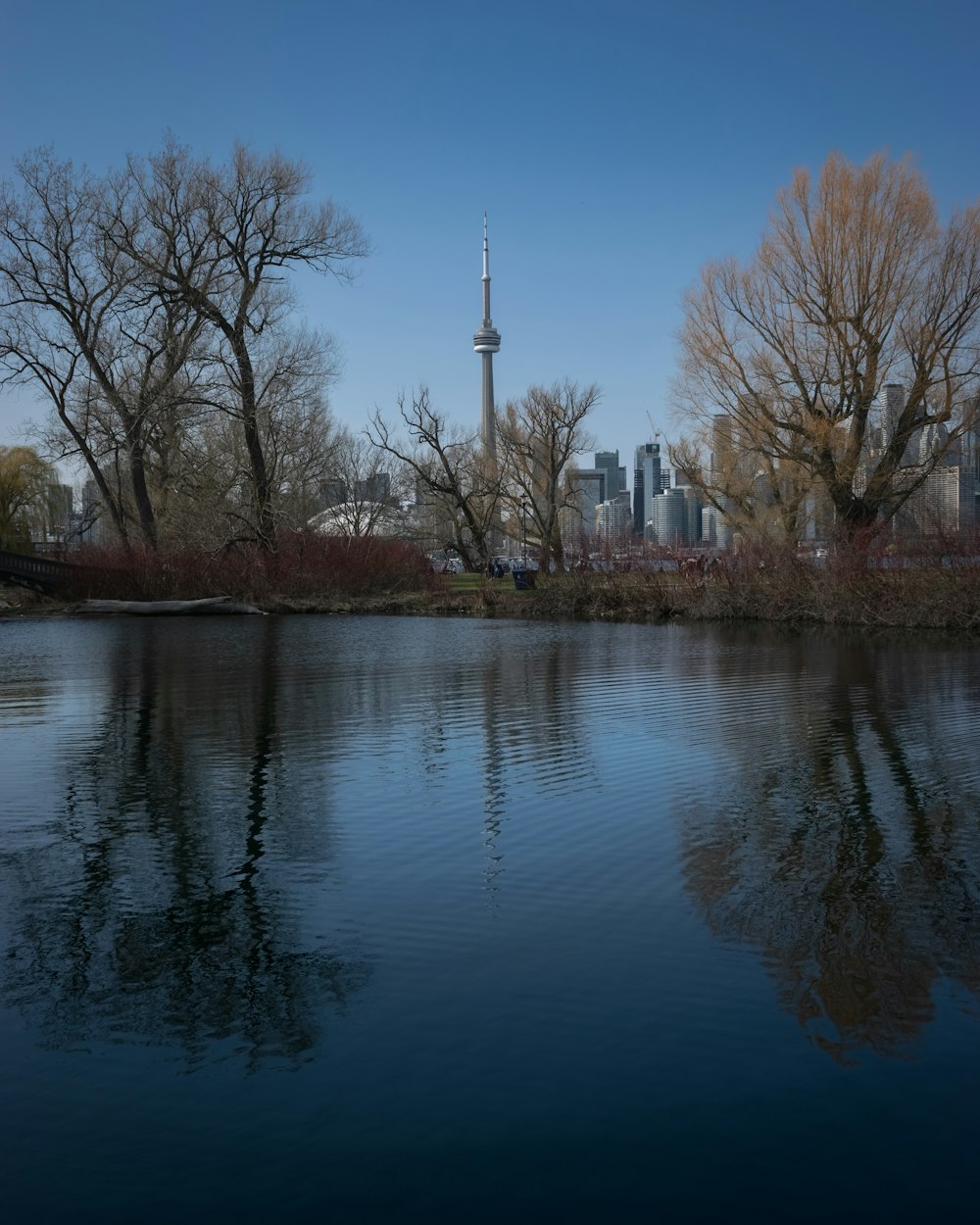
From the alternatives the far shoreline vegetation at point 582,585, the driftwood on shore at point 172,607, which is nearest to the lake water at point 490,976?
the far shoreline vegetation at point 582,585

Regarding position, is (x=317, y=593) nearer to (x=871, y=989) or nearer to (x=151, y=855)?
(x=151, y=855)

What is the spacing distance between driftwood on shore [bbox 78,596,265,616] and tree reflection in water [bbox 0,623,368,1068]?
25.9 meters

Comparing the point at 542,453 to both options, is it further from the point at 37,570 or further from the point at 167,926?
the point at 167,926

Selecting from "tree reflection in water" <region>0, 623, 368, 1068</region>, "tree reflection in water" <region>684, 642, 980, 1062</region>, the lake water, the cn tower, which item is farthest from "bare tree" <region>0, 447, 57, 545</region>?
the cn tower

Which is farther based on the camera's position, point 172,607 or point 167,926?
point 172,607

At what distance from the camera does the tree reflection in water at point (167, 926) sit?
5.70 metres

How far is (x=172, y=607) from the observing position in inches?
1458

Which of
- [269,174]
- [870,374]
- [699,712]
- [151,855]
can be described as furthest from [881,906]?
[269,174]

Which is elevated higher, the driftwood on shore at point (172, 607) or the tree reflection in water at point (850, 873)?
the driftwood on shore at point (172, 607)

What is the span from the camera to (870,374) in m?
34.7

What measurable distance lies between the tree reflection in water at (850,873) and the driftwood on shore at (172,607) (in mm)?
26225

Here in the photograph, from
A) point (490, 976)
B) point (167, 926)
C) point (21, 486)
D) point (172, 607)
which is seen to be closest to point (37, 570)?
point (172, 607)

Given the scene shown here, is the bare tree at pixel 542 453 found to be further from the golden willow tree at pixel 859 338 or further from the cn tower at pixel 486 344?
the cn tower at pixel 486 344

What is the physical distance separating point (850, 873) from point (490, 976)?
2.90 m
